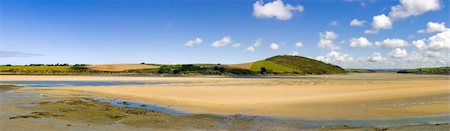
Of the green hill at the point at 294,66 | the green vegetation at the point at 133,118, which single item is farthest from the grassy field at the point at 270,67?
the green vegetation at the point at 133,118

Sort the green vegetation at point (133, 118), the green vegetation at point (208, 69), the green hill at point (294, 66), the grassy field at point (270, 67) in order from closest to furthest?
the green vegetation at point (133, 118), the green vegetation at point (208, 69), the grassy field at point (270, 67), the green hill at point (294, 66)

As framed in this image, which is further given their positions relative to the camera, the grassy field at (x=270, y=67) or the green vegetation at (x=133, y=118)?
the grassy field at (x=270, y=67)

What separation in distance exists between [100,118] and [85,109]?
12.9 feet

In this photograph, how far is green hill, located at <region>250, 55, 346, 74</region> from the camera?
134 m

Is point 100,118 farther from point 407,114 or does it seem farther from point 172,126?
point 407,114

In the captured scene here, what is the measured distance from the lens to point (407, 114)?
2048 cm

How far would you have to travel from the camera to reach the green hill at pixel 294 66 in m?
134

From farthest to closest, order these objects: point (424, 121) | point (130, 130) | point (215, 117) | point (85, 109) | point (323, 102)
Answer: point (323, 102)
point (85, 109)
point (215, 117)
point (424, 121)
point (130, 130)

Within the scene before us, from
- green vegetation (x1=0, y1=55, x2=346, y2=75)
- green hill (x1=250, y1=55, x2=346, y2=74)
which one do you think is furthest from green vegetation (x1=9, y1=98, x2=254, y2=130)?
green hill (x1=250, y1=55, x2=346, y2=74)

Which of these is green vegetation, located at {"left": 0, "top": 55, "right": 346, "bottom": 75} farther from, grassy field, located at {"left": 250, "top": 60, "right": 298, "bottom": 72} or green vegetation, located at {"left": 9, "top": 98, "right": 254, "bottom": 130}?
green vegetation, located at {"left": 9, "top": 98, "right": 254, "bottom": 130}

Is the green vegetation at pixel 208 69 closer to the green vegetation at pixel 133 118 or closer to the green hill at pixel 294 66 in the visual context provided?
the green hill at pixel 294 66

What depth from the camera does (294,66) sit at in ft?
486

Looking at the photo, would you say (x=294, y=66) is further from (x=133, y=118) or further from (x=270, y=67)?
(x=133, y=118)

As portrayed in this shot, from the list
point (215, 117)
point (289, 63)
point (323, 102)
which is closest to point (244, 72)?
point (289, 63)
